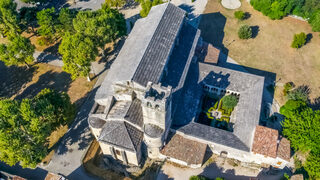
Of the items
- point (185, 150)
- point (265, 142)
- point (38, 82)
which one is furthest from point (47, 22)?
point (265, 142)

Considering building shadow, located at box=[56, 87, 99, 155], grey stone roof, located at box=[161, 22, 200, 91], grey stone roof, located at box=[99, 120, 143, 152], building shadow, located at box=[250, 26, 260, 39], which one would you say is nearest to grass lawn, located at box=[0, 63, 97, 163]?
building shadow, located at box=[56, 87, 99, 155]

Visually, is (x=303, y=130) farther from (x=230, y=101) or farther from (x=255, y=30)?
(x=255, y=30)

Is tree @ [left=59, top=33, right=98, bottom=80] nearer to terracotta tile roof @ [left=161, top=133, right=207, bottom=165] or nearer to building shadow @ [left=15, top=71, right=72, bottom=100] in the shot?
building shadow @ [left=15, top=71, right=72, bottom=100]

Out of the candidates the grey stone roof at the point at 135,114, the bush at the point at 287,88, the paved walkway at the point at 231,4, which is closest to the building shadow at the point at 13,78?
the grey stone roof at the point at 135,114

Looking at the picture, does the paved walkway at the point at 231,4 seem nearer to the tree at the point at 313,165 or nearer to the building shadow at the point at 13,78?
the tree at the point at 313,165

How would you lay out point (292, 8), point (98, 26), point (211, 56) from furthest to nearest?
point (292, 8), point (211, 56), point (98, 26)
